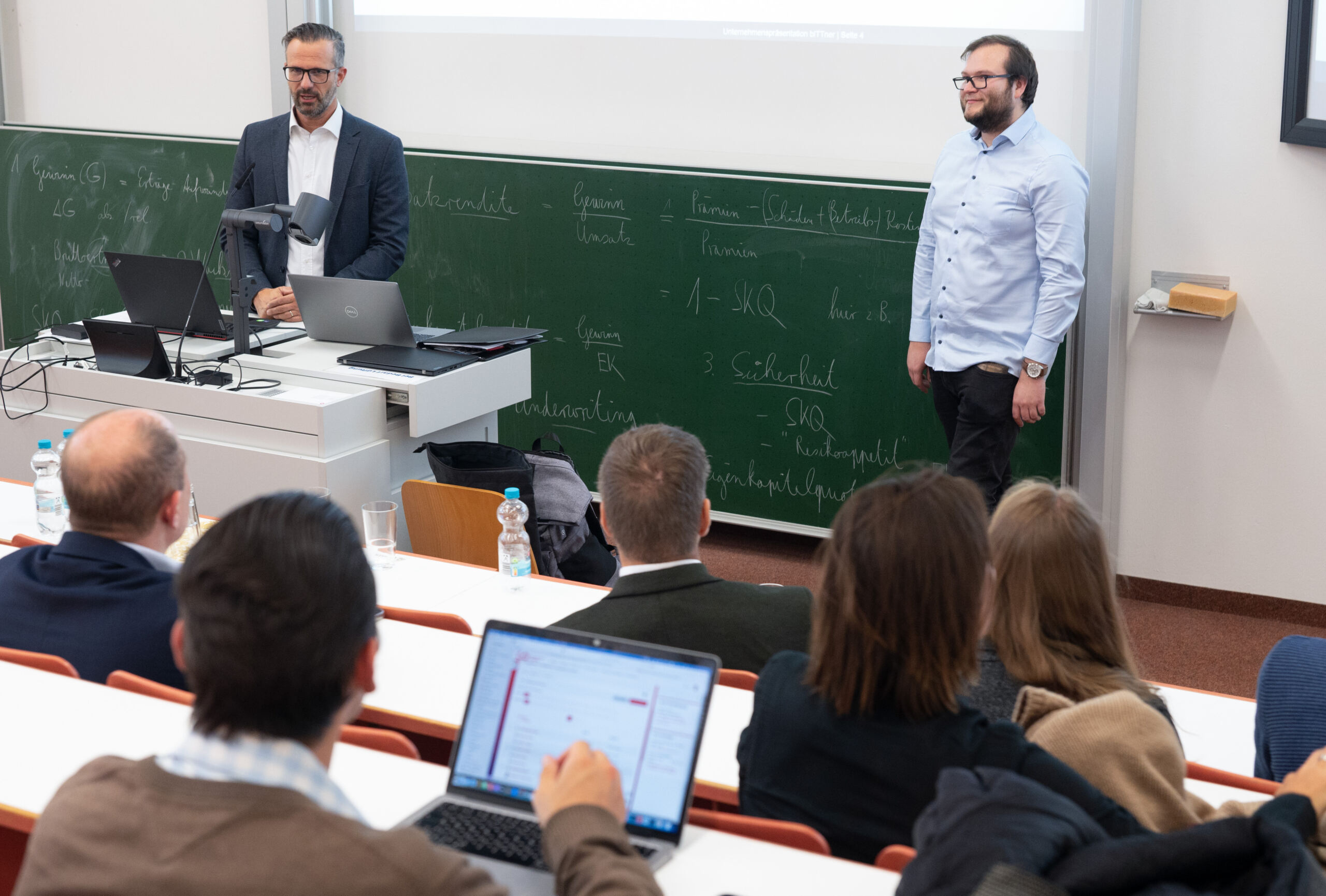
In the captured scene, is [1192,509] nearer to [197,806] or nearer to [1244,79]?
[1244,79]

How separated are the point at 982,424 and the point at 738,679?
2.19 metres

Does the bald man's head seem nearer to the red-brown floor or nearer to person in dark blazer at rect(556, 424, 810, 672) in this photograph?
person in dark blazer at rect(556, 424, 810, 672)

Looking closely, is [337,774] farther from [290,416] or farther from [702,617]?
[290,416]

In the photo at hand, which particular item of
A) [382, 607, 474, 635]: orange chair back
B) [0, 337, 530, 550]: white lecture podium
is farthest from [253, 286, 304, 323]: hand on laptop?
[382, 607, 474, 635]: orange chair back

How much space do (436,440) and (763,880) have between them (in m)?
2.83

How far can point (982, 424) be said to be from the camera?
421cm

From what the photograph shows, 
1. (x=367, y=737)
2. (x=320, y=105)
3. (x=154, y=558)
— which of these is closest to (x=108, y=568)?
(x=154, y=558)

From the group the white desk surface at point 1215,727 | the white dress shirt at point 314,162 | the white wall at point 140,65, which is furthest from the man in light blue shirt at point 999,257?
the white wall at point 140,65

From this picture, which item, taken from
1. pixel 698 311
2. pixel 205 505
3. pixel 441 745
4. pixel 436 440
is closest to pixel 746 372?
pixel 698 311

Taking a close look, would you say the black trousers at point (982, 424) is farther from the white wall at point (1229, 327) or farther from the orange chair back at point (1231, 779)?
the orange chair back at point (1231, 779)

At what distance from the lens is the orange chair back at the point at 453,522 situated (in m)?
3.44

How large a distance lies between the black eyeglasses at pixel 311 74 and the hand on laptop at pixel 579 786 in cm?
368

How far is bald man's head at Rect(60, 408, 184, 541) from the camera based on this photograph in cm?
229

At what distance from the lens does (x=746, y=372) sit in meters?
5.10
